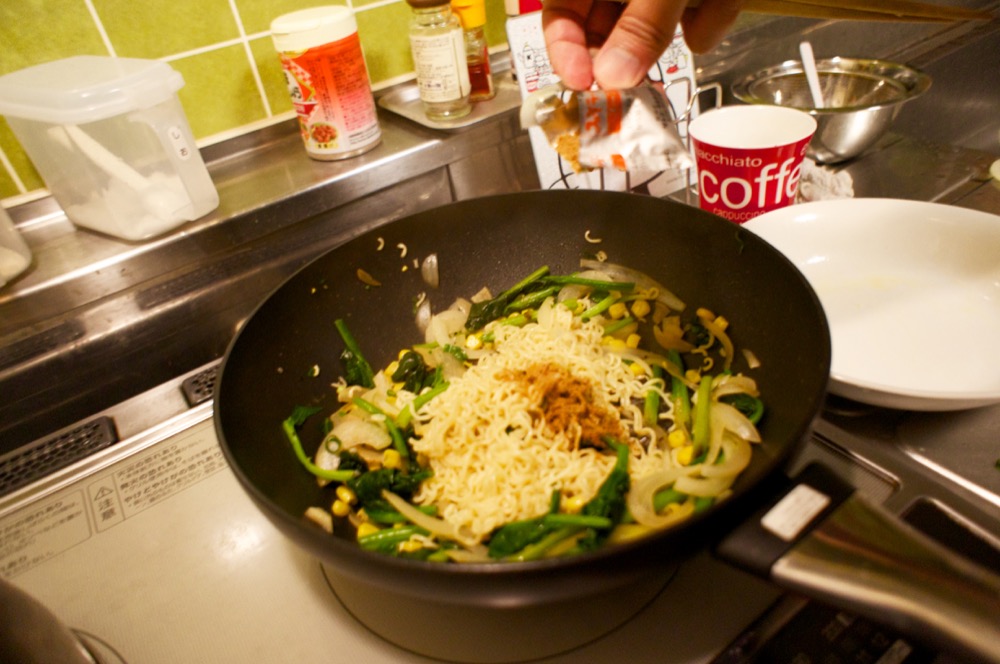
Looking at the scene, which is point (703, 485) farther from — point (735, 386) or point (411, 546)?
point (411, 546)

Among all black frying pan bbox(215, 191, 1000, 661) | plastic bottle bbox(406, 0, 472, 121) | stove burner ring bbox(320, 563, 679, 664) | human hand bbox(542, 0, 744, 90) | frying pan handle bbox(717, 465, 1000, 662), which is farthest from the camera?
plastic bottle bbox(406, 0, 472, 121)

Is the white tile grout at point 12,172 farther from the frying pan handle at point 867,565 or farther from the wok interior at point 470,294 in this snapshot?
the frying pan handle at point 867,565

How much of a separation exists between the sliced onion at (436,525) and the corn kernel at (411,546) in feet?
0.09

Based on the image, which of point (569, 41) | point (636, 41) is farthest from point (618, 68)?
point (569, 41)

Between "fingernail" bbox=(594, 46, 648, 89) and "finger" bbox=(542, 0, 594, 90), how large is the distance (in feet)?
0.29

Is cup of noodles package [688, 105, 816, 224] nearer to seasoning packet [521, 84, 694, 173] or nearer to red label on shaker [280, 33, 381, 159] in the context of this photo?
seasoning packet [521, 84, 694, 173]

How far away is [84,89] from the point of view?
120cm

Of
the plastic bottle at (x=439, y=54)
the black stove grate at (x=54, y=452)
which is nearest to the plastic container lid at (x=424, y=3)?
the plastic bottle at (x=439, y=54)

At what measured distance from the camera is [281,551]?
1030mm

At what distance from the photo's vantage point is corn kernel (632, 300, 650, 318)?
1354mm

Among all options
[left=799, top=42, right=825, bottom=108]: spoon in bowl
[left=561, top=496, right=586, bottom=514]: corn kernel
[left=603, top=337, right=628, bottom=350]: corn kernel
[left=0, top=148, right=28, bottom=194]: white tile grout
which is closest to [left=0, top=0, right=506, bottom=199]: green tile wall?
[left=0, top=148, right=28, bottom=194]: white tile grout

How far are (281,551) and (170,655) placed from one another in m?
0.21

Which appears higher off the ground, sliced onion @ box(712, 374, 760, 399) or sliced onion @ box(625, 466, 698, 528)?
sliced onion @ box(712, 374, 760, 399)

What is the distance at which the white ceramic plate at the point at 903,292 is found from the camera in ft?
3.36
